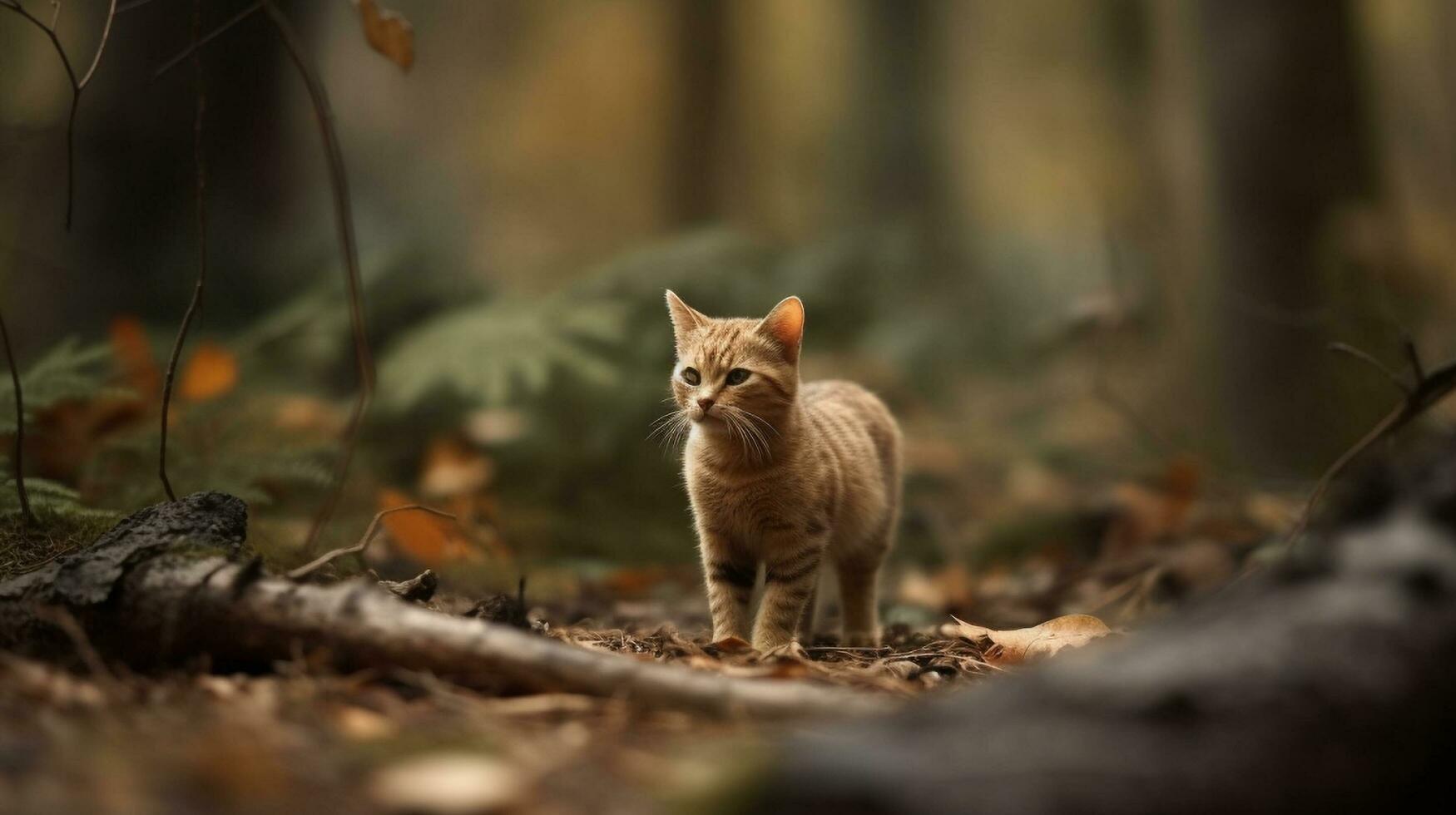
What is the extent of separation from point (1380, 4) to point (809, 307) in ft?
32.6

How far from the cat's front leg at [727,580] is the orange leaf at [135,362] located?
2.74 meters

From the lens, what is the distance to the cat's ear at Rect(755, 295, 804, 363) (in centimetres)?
382

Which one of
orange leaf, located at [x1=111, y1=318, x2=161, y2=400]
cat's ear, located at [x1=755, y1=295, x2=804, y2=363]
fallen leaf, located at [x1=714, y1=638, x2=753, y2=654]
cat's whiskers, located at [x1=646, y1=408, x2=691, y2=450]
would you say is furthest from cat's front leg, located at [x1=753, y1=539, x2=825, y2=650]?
orange leaf, located at [x1=111, y1=318, x2=161, y2=400]

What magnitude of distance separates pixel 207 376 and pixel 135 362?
348mm

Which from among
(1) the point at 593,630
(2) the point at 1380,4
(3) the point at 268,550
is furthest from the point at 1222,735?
(2) the point at 1380,4

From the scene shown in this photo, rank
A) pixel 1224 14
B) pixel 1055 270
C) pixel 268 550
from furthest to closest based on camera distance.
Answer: pixel 1055 270 → pixel 1224 14 → pixel 268 550

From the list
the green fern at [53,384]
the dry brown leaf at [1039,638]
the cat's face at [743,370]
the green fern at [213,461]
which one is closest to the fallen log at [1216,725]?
the dry brown leaf at [1039,638]

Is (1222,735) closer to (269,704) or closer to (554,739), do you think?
(554,739)

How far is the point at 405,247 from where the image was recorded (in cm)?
709

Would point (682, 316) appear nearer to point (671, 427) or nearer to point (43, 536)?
point (671, 427)

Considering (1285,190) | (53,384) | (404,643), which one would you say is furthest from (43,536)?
(1285,190)

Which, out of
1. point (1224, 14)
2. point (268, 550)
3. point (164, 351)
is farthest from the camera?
point (1224, 14)

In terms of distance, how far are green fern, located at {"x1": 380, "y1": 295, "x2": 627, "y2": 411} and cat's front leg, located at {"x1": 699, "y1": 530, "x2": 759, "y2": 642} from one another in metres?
1.86

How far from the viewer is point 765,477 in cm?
365
